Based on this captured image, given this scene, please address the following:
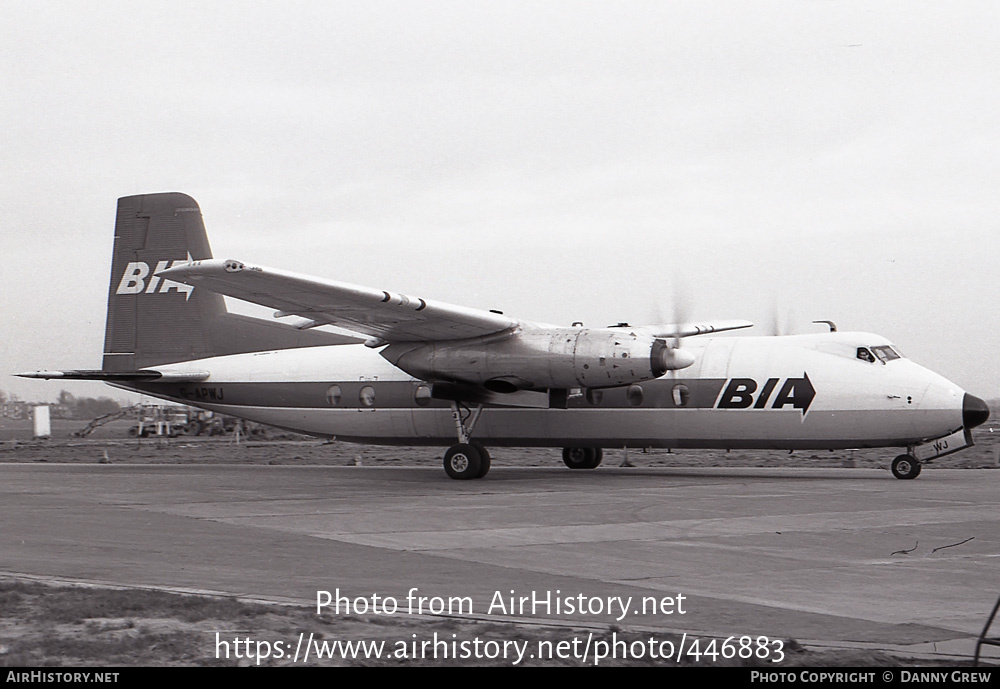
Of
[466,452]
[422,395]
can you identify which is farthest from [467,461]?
[422,395]

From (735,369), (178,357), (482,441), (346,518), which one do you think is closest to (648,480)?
(735,369)

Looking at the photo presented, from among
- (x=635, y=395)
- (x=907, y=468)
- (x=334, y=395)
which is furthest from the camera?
(x=334, y=395)

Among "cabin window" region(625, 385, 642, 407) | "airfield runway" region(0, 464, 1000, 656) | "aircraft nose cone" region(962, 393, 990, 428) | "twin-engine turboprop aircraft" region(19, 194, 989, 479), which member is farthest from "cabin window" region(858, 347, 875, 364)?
"cabin window" region(625, 385, 642, 407)

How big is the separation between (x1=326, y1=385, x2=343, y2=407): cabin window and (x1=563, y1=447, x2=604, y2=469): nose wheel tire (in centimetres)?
568

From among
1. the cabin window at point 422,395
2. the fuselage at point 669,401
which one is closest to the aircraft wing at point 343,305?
the cabin window at point 422,395

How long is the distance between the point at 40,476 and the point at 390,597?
17697mm

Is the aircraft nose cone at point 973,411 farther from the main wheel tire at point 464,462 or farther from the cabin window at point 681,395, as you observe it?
the main wheel tire at point 464,462

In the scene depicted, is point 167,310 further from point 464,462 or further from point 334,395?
point 464,462

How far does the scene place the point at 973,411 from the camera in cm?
1923

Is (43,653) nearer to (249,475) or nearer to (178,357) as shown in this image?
(249,475)

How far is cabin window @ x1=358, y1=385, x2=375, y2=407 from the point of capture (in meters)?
24.0

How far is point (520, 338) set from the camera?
2070cm

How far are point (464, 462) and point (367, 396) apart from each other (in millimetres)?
3809

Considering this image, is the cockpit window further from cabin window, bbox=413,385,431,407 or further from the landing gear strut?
cabin window, bbox=413,385,431,407
